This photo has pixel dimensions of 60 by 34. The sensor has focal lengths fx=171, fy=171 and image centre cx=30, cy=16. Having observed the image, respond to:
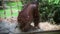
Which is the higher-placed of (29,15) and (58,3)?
(58,3)

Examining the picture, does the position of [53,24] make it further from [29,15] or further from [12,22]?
[12,22]

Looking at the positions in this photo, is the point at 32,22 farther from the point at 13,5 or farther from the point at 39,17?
the point at 13,5

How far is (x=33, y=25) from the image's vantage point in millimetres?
1791

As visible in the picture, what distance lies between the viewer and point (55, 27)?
5.87 feet

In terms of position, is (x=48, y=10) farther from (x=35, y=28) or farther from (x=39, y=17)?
(x=35, y=28)

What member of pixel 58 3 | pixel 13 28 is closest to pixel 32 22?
pixel 13 28

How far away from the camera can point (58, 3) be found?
5.82 feet

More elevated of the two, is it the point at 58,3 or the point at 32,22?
the point at 58,3

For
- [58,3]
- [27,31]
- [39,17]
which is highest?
[58,3]

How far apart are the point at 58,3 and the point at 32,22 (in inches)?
13.1

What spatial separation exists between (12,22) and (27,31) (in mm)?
182

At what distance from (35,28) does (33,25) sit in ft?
0.13

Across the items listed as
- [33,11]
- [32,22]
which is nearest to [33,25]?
[32,22]

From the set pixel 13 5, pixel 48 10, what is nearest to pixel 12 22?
pixel 13 5
